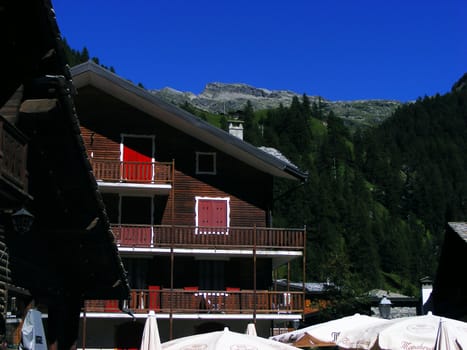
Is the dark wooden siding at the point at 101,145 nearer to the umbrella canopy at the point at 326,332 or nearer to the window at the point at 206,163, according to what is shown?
the window at the point at 206,163

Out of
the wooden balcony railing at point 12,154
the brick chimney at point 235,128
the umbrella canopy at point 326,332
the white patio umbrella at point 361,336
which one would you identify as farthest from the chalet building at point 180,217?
the wooden balcony railing at point 12,154

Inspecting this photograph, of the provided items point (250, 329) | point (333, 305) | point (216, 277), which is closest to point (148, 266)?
point (216, 277)

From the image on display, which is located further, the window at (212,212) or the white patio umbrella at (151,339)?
the window at (212,212)

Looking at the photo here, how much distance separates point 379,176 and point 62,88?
519ft

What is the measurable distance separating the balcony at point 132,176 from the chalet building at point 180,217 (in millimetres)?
38

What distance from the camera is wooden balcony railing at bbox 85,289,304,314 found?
3016 cm

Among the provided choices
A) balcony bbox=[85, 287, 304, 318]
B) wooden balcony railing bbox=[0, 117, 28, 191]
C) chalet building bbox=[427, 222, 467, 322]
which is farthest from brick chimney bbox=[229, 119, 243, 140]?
wooden balcony railing bbox=[0, 117, 28, 191]

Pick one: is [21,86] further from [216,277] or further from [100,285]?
[216,277]

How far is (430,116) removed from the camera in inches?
7564

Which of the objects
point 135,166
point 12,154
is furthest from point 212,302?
point 12,154

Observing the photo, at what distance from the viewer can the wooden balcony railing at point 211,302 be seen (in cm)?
3016

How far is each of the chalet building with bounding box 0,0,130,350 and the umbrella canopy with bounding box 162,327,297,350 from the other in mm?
1687

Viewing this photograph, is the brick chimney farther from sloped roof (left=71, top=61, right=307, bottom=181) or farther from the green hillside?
the green hillside

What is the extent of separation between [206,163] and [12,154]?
26.3 m
